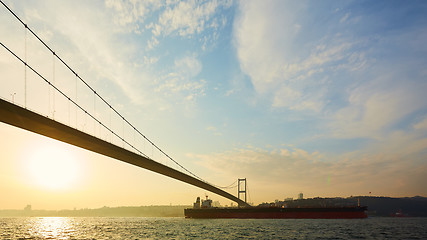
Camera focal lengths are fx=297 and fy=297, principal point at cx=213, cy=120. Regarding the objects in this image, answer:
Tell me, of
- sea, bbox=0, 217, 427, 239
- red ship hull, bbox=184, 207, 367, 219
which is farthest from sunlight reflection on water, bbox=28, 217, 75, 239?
red ship hull, bbox=184, 207, 367, 219

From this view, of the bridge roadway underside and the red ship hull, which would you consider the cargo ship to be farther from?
the bridge roadway underside

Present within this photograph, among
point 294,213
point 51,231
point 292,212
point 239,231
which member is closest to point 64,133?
point 239,231

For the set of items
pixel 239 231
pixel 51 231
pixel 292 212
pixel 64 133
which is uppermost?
pixel 64 133

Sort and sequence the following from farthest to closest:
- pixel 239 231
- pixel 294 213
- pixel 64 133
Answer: pixel 294 213 → pixel 239 231 → pixel 64 133

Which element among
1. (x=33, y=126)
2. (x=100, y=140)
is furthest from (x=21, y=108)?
(x=100, y=140)

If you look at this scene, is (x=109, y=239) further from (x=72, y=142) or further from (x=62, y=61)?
(x=62, y=61)

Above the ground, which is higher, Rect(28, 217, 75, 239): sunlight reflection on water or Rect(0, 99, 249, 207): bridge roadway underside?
Rect(0, 99, 249, 207): bridge roadway underside

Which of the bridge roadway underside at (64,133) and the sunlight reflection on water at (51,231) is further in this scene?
the sunlight reflection on water at (51,231)

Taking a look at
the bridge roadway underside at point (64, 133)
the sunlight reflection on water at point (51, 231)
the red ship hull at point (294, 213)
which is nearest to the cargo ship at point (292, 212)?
the red ship hull at point (294, 213)

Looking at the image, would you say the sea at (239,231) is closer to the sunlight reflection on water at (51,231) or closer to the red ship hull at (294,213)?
the sunlight reflection on water at (51,231)

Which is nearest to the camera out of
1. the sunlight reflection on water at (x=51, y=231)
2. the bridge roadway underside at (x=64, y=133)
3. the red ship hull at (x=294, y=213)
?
the bridge roadway underside at (x=64, y=133)

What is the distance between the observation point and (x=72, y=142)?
103ft

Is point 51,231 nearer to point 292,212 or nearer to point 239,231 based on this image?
point 239,231

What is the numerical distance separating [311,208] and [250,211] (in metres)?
13.3
